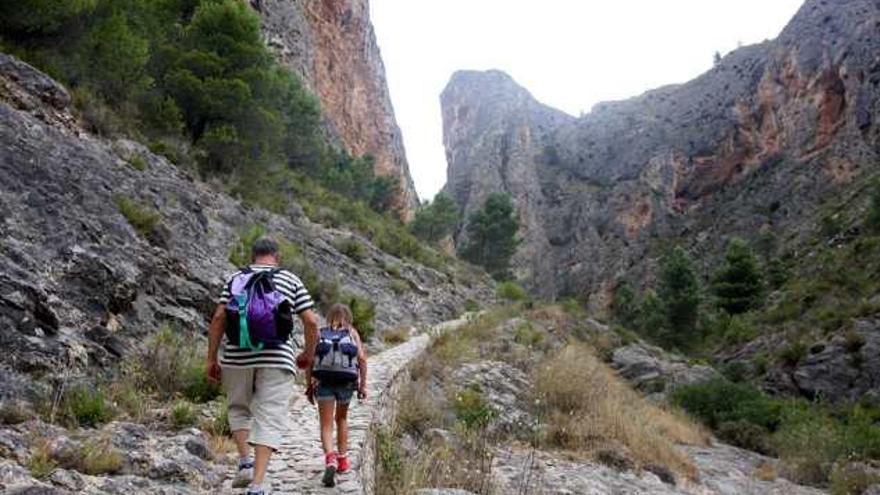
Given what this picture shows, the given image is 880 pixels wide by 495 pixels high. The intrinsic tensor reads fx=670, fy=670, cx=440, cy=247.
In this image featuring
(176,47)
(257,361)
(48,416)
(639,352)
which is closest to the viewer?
(257,361)

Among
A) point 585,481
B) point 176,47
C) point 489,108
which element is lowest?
point 585,481

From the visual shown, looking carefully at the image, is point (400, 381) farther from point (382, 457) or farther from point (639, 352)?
point (639, 352)

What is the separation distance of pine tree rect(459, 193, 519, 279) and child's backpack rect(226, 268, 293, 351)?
53143 mm

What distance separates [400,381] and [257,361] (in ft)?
20.1

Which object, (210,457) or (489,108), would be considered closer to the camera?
(210,457)

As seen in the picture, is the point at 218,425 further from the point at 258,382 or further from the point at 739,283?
the point at 739,283

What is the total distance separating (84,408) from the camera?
589cm

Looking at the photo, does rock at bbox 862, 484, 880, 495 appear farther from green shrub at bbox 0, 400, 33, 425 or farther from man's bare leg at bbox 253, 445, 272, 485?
green shrub at bbox 0, 400, 33, 425

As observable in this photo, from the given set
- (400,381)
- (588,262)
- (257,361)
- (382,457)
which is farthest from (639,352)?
(588,262)

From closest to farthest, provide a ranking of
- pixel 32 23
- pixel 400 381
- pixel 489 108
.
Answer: pixel 400 381, pixel 32 23, pixel 489 108

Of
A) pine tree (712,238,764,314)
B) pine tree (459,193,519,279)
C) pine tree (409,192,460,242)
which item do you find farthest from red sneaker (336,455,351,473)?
pine tree (459,193,519,279)

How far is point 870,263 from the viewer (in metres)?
29.2

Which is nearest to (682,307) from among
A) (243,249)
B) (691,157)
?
(243,249)

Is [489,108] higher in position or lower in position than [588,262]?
higher
